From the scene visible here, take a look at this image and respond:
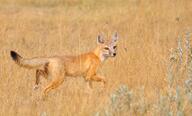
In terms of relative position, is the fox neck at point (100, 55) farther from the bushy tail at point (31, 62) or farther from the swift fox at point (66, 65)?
the bushy tail at point (31, 62)

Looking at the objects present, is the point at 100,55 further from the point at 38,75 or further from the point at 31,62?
the point at 31,62

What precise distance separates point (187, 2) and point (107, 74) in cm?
842

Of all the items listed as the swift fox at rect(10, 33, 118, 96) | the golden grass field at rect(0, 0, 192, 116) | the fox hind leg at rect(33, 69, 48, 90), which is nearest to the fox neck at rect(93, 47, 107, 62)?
the swift fox at rect(10, 33, 118, 96)

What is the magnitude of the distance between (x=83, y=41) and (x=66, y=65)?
16.6ft

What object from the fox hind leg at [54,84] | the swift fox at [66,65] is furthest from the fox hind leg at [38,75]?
the fox hind leg at [54,84]

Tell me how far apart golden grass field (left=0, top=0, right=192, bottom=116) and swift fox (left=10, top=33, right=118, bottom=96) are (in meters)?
0.15

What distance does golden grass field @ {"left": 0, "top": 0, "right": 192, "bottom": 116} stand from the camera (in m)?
7.92

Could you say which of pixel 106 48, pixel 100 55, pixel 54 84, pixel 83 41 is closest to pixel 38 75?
pixel 54 84

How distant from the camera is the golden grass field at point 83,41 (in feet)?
26.0

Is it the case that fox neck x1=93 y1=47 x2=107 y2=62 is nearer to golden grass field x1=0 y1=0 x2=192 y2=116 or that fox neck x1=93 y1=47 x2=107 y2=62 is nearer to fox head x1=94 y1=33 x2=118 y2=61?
fox head x1=94 y1=33 x2=118 y2=61

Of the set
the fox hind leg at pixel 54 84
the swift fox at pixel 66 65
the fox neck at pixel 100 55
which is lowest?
the fox hind leg at pixel 54 84

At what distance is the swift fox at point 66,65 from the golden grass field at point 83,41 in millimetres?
153

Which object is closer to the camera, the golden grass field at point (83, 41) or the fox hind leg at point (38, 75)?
the golden grass field at point (83, 41)

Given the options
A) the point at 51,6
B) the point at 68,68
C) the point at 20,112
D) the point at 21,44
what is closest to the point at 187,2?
the point at 51,6
